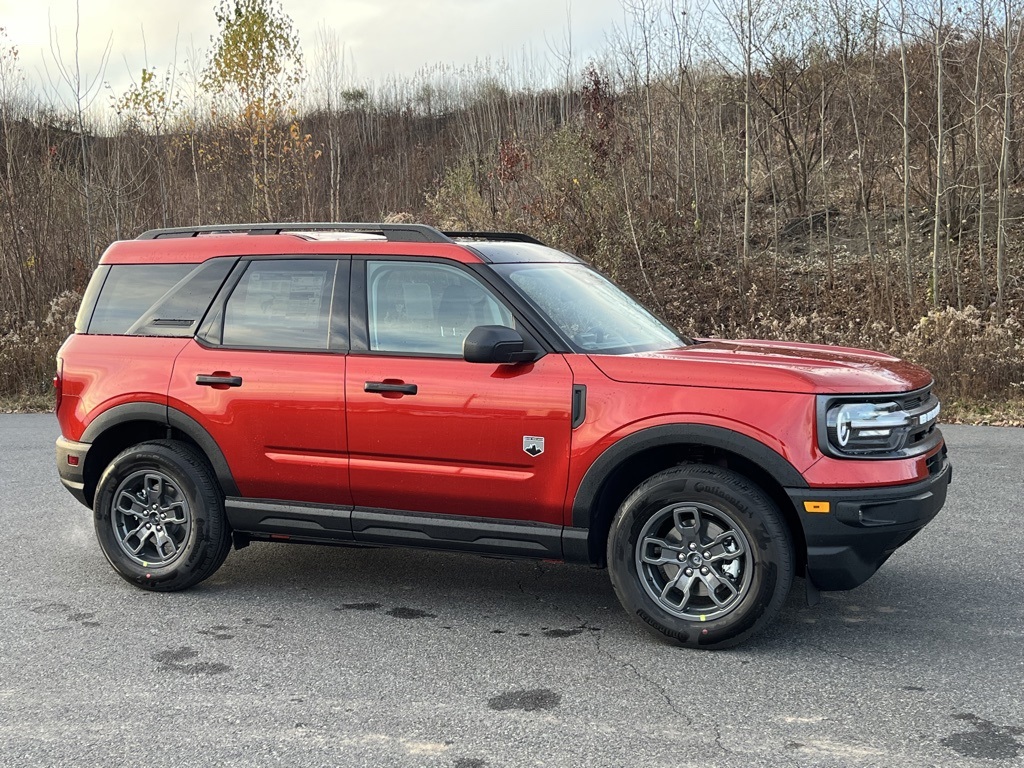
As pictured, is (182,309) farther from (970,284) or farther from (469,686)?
(970,284)

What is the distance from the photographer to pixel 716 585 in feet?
14.6

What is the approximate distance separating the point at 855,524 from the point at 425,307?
2232 mm

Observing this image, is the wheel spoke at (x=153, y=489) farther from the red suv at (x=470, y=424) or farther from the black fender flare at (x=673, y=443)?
the black fender flare at (x=673, y=443)

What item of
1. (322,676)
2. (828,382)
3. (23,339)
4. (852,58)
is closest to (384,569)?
(322,676)

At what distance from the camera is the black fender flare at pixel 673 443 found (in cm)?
426

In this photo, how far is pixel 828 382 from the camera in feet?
14.0

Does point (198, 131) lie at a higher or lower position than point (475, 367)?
higher

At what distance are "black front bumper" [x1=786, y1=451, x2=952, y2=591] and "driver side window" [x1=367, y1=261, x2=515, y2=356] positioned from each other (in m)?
1.65

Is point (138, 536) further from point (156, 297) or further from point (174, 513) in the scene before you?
point (156, 297)

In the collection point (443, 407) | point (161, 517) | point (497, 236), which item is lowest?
point (161, 517)

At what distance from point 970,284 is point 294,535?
14.7m

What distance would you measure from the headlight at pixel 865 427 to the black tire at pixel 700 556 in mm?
407

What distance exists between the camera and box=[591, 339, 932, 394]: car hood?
4293 millimetres

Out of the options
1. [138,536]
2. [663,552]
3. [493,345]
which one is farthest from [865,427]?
[138,536]
